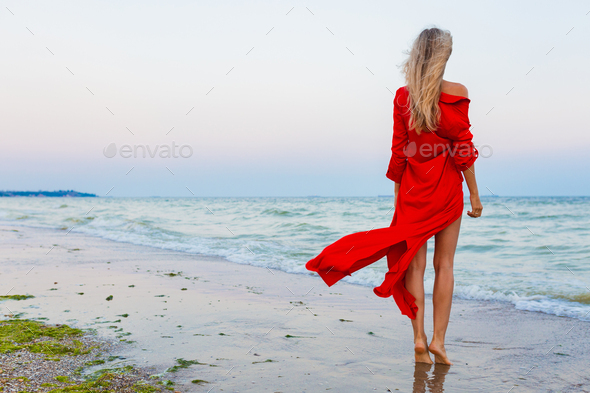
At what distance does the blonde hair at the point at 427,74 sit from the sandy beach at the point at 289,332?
1474mm

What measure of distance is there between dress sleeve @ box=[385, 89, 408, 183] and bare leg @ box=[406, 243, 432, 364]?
0.53 meters

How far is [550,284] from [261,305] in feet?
11.6

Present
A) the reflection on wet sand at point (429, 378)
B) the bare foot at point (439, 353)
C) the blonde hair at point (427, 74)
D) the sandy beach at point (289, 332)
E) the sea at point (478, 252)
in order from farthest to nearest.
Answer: the sea at point (478, 252) → the bare foot at point (439, 353) → the blonde hair at point (427, 74) → the sandy beach at point (289, 332) → the reflection on wet sand at point (429, 378)

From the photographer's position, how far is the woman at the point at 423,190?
2506mm

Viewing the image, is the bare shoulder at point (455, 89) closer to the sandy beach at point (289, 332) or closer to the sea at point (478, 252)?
the sandy beach at point (289, 332)

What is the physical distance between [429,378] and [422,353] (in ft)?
0.85

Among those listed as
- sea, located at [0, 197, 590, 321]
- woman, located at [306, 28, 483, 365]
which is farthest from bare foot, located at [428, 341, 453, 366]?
sea, located at [0, 197, 590, 321]

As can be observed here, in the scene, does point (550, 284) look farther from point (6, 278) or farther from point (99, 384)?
point (6, 278)

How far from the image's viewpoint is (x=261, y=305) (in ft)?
13.1

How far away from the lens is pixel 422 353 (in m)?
2.64

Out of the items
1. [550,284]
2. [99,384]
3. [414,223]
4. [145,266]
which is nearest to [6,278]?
[145,266]

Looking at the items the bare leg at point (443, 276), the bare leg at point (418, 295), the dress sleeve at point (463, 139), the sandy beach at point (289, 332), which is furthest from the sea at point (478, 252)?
the dress sleeve at point (463, 139)

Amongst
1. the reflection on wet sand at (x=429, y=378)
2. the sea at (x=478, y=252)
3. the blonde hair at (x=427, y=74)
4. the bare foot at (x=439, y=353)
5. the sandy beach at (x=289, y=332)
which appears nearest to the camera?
the reflection on wet sand at (x=429, y=378)

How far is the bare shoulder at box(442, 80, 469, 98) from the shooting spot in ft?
8.22
